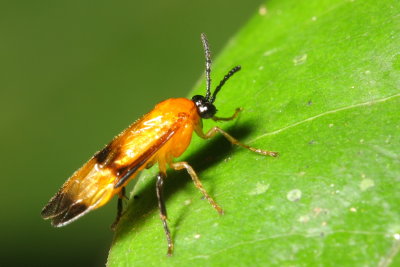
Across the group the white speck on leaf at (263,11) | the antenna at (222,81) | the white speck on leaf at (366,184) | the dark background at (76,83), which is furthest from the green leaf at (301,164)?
the dark background at (76,83)

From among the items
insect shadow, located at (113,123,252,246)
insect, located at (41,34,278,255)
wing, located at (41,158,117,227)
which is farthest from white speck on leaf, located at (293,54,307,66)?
wing, located at (41,158,117,227)

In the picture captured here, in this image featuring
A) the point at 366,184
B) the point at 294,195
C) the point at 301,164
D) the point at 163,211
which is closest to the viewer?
the point at 366,184

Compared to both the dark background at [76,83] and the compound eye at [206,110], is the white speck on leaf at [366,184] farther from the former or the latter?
the dark background at [76,83]

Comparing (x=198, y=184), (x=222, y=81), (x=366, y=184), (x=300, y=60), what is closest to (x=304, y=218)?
(x=366, y=184)

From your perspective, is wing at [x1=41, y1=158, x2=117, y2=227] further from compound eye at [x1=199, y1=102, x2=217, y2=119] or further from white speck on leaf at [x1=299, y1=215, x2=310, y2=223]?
white speck on leaf at [x1=299, y1=215, x2=310, y2=223]

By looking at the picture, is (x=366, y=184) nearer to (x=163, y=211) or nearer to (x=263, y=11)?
(x=163, y=211)

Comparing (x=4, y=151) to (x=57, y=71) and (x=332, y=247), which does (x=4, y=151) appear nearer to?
(x=57, y=71)
